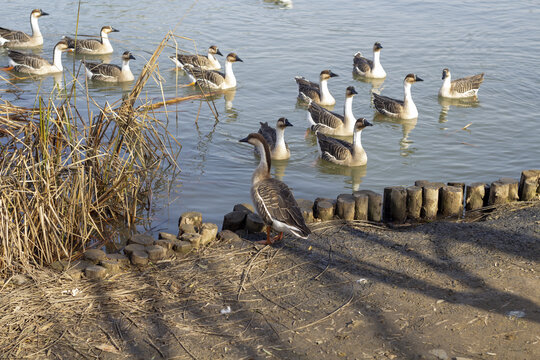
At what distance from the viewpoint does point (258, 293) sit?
240 inches

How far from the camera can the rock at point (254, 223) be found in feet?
25.3

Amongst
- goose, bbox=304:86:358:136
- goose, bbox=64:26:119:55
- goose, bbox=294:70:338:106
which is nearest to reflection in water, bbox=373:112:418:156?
goose, bbox=304:86:358:136

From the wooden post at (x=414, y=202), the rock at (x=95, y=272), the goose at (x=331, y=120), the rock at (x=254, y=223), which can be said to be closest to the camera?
the rock at (x=95, y=272)

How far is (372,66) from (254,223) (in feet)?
31.2

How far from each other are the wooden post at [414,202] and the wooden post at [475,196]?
677 millimetres

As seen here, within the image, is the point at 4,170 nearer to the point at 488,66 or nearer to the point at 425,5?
the point at 488,66

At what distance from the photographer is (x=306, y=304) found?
589 centimetres

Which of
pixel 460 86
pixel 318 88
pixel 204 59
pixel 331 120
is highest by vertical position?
pixel 204 59

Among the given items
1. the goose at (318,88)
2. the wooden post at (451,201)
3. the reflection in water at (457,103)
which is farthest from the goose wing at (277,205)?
the reflection in water at (457,103)

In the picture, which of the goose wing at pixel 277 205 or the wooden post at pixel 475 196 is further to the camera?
the wooden post at pixel 475 196

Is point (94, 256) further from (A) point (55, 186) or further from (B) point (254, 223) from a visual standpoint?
(B) point (254, 223)

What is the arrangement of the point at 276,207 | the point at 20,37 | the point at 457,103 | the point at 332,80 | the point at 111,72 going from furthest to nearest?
the point at 20,37
the point at 332,80
the point at 111,72
the point at 457,103
the point at 276,207

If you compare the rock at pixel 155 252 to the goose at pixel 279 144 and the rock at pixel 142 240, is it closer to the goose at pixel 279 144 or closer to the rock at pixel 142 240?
the rock at pixel 142 240

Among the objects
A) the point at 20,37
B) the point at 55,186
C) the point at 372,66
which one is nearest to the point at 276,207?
the point at 55,186
